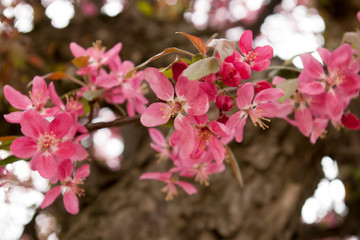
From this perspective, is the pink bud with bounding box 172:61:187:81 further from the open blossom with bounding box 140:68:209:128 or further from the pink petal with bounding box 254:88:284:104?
the pink petal with bounding box 254:88:284:104

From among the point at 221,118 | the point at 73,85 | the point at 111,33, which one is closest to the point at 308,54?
the point at 221,118

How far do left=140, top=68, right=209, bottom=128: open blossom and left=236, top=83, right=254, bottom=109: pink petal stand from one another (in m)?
0.09

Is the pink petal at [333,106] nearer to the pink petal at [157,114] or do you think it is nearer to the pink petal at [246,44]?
the pink petal at [246,44]

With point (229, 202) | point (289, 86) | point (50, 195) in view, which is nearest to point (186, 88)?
point (289, 86)

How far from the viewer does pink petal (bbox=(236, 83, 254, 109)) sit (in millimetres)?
617

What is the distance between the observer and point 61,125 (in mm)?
678

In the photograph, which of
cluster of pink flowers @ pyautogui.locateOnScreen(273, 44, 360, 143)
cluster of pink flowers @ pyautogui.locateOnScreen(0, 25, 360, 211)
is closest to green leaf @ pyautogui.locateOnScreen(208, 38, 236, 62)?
cluster of pink flowers @ pyautogui.locateOnScreen(0, 25, 360, 211)

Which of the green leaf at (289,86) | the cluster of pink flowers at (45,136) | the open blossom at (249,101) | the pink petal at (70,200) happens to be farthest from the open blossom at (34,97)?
the green leaf at (289,86)

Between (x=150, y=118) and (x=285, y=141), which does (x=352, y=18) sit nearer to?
(x=285, y=141)

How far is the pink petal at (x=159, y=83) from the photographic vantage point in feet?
1.98

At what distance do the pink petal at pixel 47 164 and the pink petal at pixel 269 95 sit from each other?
0.46 metres

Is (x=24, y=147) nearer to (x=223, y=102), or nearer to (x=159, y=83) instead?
(x=159, y=83)

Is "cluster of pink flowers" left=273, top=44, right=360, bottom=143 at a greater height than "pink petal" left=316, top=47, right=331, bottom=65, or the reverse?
"pink petal" left=316, top=47, right=331, bottom=65

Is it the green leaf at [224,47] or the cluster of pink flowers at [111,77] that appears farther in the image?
the cluster of pink flowers at [111,77]
